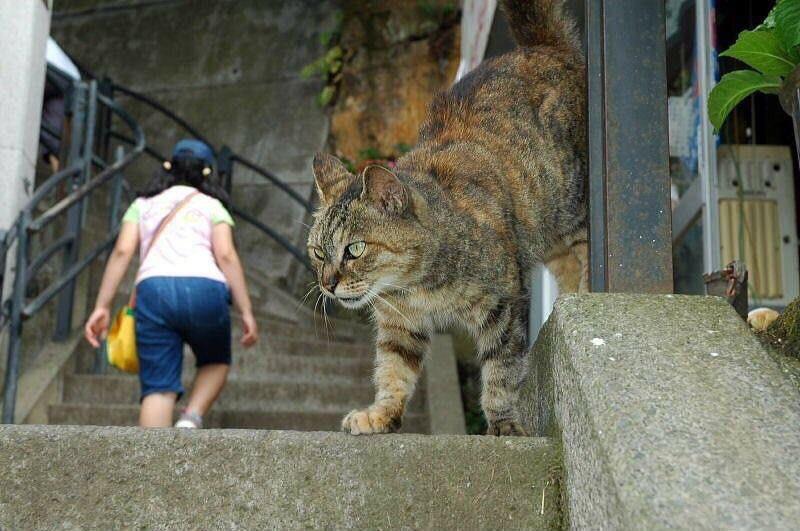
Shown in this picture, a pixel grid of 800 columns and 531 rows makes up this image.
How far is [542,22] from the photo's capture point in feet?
12.7

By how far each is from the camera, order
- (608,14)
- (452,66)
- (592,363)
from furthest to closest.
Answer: (452,66) < (608,14) < (592,363)

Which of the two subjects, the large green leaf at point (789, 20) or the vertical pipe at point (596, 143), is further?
the vertical pipe at point (596, 143)

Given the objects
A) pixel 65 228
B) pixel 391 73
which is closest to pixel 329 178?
pixel 65 228

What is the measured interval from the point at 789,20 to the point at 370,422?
1585mm

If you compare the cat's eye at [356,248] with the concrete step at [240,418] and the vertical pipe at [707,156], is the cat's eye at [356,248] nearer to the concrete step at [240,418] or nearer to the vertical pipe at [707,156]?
the vertical pipe at [707,156]

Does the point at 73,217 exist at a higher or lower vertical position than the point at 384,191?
higher

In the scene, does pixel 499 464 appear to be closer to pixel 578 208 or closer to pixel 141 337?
pixel 578 208

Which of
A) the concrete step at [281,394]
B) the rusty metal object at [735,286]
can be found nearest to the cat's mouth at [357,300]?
the rusty metal object at [735,286]

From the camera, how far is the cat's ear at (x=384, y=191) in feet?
9.90

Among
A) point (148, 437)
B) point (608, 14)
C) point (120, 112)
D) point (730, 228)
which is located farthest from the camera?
point (120, 112)

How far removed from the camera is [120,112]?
6.74 meters

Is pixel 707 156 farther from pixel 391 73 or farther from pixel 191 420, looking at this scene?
pixel 391 73

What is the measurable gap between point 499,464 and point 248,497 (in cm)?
59

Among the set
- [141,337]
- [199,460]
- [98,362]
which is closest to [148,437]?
[199,460]
